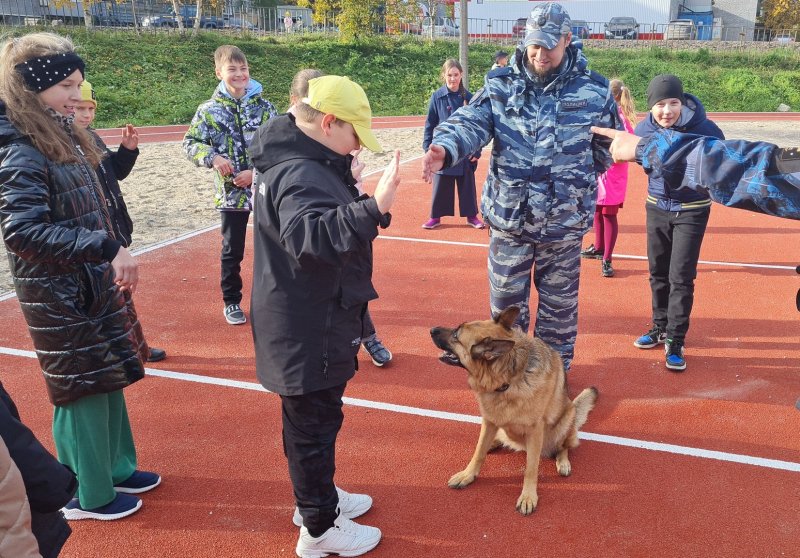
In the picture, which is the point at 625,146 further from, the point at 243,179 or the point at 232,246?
the point at 232,246

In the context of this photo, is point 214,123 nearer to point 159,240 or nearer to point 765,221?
point 159,240

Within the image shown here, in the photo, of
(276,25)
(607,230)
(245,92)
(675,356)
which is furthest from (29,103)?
(276,25)

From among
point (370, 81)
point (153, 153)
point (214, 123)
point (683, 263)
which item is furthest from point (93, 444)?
point (370, 81)

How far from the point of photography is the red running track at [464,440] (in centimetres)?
341

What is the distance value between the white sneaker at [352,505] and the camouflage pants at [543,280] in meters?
1.59

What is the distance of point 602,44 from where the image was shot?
37.7 metres

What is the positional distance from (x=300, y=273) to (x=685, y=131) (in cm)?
368

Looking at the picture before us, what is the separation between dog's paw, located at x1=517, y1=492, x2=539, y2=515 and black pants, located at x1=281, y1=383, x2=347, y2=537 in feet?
3.63

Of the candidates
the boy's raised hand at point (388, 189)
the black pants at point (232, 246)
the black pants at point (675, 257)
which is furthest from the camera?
the black pants at point (232, 246)

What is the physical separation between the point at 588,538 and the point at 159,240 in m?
7.29

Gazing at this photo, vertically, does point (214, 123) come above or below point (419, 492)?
above

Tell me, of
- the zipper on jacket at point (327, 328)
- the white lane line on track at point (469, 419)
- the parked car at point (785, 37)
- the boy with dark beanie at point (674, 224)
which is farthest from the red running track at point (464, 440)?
the parked car at point (785, 37)

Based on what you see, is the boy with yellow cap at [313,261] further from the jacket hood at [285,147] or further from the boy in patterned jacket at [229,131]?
the boy in patterned jacket at [229,131]

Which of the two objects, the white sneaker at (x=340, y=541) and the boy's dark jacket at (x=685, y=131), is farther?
the boy's dark jacket at (x=685, y=131)
